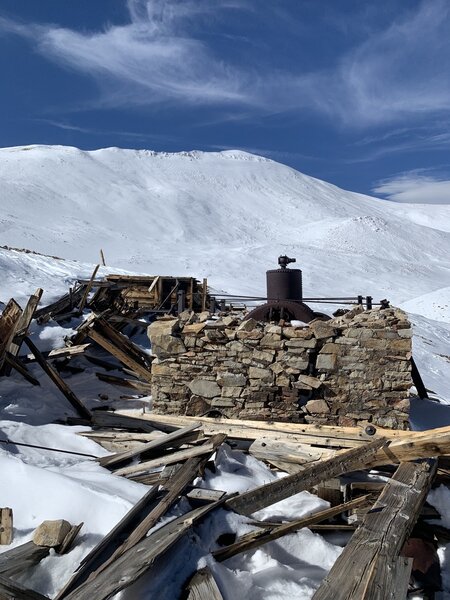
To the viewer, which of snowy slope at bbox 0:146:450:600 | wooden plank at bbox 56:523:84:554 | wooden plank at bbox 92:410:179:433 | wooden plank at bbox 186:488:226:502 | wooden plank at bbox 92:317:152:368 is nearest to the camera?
wooden plank at bbox 56:523:84:554

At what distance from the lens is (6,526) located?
13.6 ft

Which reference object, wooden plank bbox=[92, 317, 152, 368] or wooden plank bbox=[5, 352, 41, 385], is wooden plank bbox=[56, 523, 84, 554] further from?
wooden plank bbox=[92, 317, 152, 368]

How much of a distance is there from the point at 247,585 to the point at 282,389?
12.9 ft

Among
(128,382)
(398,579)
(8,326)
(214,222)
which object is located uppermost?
(214,222)

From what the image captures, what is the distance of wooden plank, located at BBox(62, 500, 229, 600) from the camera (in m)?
3.24

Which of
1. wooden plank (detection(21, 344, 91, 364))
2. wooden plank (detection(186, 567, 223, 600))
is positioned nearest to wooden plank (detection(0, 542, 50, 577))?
wooden plank (detection(186, 567, 223, 600))

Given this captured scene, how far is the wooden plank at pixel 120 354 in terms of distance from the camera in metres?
10.7

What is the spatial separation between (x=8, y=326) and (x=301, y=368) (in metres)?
5.06

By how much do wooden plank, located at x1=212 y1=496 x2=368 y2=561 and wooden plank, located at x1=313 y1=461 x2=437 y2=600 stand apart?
55 centimetres

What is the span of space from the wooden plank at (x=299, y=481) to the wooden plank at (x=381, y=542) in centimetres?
43

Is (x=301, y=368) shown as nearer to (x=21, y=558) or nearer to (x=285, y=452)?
(x=285, y=452)

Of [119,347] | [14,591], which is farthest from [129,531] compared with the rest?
[119,347]

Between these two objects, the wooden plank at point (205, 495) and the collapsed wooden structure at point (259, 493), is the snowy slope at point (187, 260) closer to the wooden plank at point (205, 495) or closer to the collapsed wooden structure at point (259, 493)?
the collapsed wooden structure at point (259, 493)

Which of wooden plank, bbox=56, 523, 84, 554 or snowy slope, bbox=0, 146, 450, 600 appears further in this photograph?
snowy slope, bbox=0, 146, 450, 600
